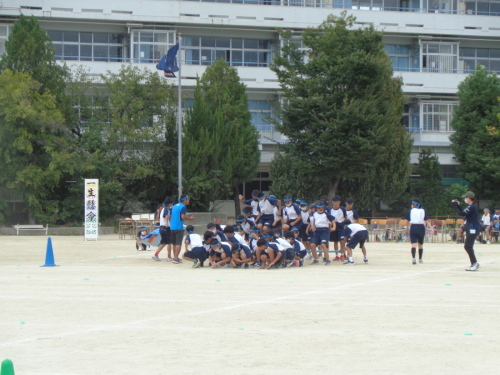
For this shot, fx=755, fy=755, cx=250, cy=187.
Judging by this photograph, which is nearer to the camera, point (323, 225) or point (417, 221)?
point (417, 221)

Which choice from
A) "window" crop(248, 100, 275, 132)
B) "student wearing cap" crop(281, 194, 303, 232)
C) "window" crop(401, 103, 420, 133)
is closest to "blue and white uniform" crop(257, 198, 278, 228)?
"student wearing cap" crop(281, 194, 303, 232)

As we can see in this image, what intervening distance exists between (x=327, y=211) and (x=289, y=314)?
370 inches

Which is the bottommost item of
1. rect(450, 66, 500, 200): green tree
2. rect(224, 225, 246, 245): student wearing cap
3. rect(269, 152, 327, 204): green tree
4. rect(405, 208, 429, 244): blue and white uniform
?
rect(224, 225, 246, 245): student wearing cap

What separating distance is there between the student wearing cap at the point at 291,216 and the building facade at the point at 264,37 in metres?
27.6

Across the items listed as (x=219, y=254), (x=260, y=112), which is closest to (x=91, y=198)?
(x=219, y=254)

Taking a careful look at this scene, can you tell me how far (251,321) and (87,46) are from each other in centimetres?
4366

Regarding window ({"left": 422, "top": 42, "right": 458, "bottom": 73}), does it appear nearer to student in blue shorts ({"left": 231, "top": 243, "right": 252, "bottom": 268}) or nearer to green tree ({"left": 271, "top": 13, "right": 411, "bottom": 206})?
green tree ({"left": 271, "top": 13, "right": 411, "bottom": 206})

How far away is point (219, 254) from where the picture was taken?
64.8ft

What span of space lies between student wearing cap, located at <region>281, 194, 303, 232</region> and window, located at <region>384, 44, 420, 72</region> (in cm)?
3632

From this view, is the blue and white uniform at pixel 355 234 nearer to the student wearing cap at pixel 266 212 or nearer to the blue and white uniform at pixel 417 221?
the blue and white uniform at pixel 417 221

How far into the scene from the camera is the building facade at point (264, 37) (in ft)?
164

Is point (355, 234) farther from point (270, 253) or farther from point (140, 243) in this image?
point (140, 243)

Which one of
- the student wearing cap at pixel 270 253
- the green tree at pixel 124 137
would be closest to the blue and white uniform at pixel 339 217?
the student wearing cap at pixel 270 253

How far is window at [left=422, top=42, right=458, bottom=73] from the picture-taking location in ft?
179
